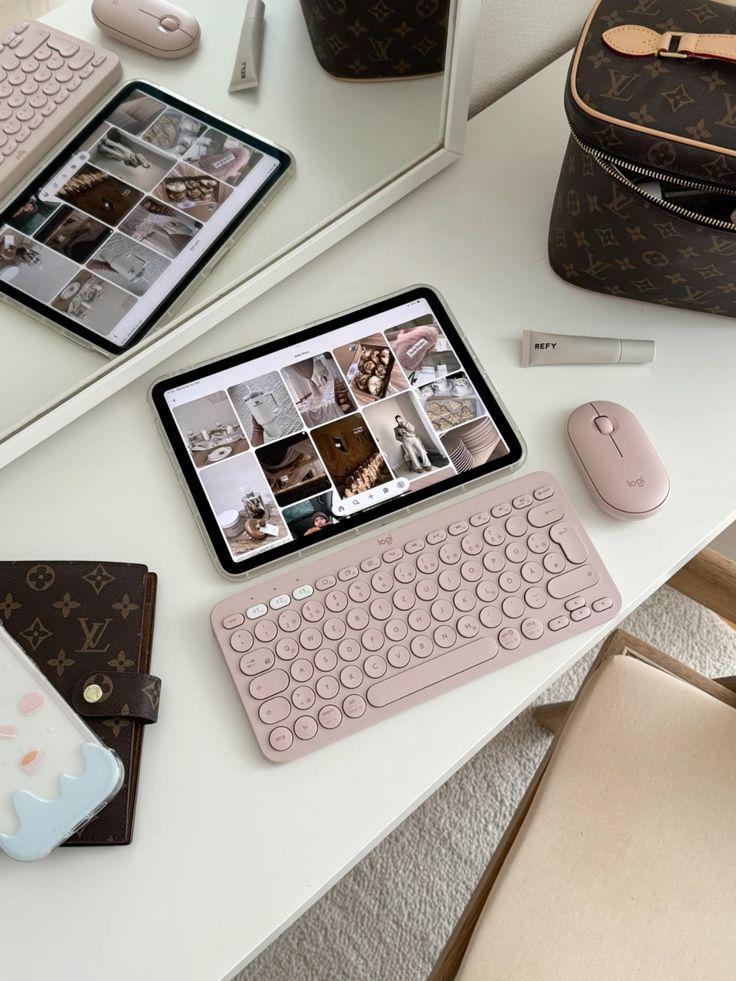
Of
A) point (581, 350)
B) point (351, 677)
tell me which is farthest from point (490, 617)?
point (581, 350)

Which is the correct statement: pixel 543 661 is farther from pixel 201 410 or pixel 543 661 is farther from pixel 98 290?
pixel 98 290

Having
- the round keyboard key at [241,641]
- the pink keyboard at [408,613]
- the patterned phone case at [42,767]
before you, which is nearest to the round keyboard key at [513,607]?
the pink keyboard at [408,613]

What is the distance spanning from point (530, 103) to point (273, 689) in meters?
0.65

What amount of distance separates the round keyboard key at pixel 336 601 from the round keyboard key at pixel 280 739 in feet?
0.33

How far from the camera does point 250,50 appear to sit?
0.69 m

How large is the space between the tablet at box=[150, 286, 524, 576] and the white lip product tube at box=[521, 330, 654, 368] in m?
0.06

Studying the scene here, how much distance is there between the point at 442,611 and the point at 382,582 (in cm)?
5

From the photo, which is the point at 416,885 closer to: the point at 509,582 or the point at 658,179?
the point at 509,582

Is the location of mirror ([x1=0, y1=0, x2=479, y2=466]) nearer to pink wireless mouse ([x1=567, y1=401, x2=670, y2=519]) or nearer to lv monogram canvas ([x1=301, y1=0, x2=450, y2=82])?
lv monogram canvas ([x1=301, y1=0, x2=450, y2=82])

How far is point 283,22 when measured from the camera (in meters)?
0.68

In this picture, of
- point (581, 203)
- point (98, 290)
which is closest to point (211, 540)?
point (98, 290)

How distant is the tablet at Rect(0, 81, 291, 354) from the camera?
63 centimetres

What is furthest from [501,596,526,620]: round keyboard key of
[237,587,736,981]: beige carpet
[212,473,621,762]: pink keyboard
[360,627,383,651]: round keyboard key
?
[237,587,736,981]: beige carpet

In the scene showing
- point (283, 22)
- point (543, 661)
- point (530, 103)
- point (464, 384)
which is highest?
point (283, 22)
